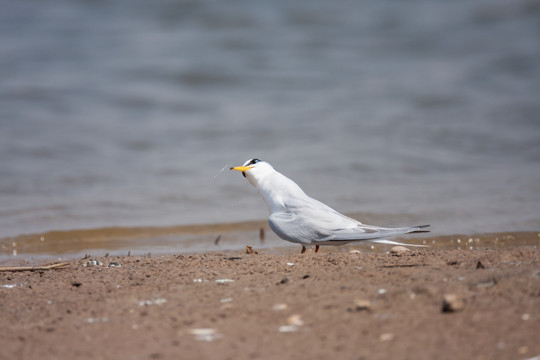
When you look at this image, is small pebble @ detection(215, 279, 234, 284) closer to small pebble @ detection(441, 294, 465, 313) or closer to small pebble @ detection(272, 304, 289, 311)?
small pebble @ detection(272, 304, 289, 311)

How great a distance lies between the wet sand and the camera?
2.54 meters

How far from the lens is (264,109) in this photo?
11.2 meters

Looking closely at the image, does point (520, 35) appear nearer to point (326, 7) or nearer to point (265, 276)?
point (326, 7)

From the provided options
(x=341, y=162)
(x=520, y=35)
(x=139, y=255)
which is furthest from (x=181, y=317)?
(x=520, y=35)

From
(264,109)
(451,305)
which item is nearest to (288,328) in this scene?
Answer: (451,305)

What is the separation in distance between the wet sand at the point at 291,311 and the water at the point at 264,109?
8.90 feet

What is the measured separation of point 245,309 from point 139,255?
2548mm

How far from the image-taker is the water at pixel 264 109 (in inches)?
285

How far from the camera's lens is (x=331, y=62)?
43.5 feet

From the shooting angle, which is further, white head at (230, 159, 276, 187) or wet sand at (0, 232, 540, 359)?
white head at (230, 159, 276, 187)

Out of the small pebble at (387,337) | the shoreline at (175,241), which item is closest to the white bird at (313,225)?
the shoreline at (175,241)

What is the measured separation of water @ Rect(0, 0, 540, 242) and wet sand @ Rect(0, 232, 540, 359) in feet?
8.90

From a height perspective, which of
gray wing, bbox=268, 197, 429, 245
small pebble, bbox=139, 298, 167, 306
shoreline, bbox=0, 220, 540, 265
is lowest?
small pebble, bbox=139, 298, 167, 306

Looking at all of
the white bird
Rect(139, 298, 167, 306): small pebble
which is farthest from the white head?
Rect(139, 298, 167, 306): small pebble
